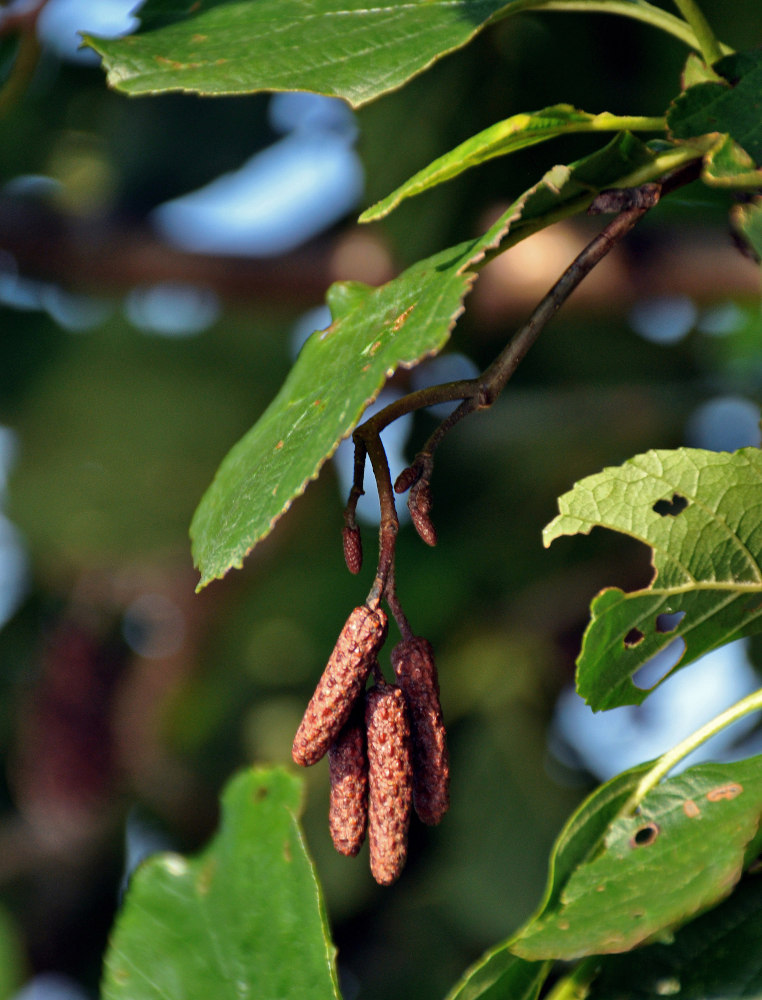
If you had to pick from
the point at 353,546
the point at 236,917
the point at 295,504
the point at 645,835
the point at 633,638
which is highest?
the point at 353,546

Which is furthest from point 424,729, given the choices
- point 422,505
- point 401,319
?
point 401,319

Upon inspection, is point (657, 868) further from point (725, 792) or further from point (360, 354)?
point (360, 354)

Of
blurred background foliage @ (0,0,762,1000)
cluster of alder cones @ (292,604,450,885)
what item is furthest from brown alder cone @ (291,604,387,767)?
blurred background foliage @ (0,0,762,1000)

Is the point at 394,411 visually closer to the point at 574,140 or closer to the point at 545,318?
the point at 545,318

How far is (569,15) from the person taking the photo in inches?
50.3

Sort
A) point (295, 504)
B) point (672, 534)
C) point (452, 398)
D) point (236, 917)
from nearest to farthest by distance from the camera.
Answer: point (452, 398), point (672, 534), point (236, 917), point (295, 504)

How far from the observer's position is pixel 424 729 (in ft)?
2.00

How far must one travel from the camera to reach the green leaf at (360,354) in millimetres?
497

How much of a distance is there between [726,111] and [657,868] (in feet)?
1.52

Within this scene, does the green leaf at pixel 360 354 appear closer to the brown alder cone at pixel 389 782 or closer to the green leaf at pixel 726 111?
the green leaf at pixel 726 111

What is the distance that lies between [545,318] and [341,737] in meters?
0.28

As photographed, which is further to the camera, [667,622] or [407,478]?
[667,622]

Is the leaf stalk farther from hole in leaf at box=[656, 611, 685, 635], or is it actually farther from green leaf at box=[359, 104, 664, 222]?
green leaf at box=[359, 104, 664, 222]

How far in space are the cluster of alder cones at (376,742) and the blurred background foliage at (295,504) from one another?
2.74 feet
